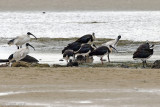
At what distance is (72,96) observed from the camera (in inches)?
387

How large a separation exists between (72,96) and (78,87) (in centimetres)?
92

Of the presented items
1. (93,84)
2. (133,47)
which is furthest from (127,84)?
(133,47)

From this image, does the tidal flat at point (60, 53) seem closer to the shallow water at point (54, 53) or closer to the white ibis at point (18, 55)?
the shallow water at point (54, 53)

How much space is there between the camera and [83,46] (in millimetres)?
17797

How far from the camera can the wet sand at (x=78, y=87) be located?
9.30 m

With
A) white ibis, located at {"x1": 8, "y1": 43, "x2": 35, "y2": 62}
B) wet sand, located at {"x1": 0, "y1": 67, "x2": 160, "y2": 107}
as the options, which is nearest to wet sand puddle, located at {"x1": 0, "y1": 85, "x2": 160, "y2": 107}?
wet sand, located at {"x1": 0, "y1": 67, "x2": 160, "y2": 107}

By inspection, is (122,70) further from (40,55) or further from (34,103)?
(40,55)

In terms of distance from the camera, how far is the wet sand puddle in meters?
9.17

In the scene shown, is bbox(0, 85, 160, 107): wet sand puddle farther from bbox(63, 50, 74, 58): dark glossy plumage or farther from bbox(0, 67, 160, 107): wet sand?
bbox(63, 50, 74, 58): dark glossy plumage

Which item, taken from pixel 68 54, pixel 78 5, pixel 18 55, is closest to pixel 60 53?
pixel 68 54

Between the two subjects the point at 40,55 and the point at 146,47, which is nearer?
the point at 146,47

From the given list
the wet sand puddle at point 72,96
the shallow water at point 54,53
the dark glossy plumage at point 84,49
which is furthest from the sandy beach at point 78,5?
the wet sand puddle at point 72,96

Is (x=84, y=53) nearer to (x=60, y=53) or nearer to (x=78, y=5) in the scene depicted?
(x=60, y=53)

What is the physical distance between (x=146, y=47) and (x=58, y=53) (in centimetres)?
398
